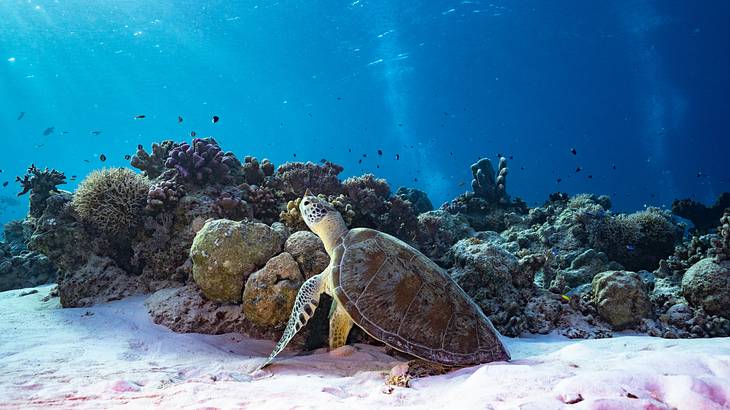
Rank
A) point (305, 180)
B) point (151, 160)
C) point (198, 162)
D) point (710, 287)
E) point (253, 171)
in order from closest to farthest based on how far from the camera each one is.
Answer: point (710, 287) < point (198, 162) < point (151, 160) < point (253, 171) < point (305, 180)

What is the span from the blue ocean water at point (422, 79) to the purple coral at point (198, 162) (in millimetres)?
11690

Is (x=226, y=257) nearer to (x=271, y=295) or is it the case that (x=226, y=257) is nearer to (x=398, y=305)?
(x=271, y=295)


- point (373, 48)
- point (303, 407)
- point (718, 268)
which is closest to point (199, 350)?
point (303, 407)

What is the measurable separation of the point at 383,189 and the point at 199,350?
5017 millimetres

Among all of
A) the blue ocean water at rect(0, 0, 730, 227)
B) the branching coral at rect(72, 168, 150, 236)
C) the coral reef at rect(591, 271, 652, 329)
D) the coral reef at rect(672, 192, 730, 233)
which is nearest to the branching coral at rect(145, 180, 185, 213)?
the branching coral at rect(72, 168, 150, 236)

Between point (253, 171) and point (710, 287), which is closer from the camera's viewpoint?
point (710, 287)

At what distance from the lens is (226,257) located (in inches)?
167

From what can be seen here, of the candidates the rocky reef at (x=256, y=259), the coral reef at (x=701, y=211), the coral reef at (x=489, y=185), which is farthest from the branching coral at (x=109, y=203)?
the coral reef at (x=701, y=211)

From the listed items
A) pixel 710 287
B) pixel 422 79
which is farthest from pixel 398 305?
pixel 422 79

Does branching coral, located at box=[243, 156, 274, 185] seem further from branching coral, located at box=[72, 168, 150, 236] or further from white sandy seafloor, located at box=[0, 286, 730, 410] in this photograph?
white sandy seafloor, located at box=[0, 286, 730, 410]

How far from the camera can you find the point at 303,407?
1990 mm

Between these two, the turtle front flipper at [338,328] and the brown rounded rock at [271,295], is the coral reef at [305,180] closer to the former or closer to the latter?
the brown rounded rock at [271,295]

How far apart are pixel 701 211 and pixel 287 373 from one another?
15.5 metres

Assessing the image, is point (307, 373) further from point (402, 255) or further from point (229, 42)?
point (229, 42)
